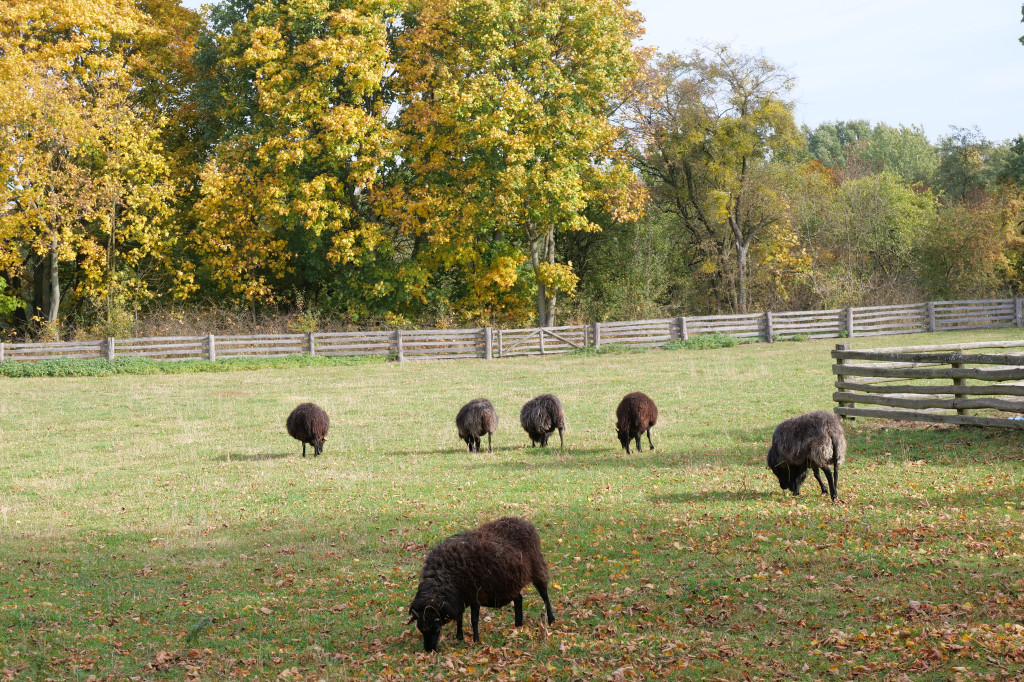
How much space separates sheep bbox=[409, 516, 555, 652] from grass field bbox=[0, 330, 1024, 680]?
0.32 m

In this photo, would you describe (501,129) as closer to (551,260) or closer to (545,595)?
(551,260)

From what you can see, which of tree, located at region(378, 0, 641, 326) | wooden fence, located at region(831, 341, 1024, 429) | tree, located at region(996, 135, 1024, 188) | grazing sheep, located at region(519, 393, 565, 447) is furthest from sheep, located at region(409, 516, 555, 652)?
tree, located at region(996, 135, 1024, 188)

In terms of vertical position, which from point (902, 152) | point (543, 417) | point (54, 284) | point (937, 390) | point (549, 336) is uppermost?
point (902, 152)

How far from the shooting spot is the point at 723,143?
155 ft

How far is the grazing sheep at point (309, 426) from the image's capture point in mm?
17391

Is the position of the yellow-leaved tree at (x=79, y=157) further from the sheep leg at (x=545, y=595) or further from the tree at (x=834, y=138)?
the tree at (x=834, y=138)

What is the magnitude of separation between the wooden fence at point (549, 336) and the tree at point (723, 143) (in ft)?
21.4

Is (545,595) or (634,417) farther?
(634,417)

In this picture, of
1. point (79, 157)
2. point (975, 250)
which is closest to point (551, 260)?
point (79, 157)

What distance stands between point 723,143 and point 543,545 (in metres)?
40.4

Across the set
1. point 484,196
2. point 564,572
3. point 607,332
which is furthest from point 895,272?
point 564,572

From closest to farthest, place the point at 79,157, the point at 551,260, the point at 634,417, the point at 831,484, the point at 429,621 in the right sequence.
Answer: the point at 429,621 → the point at 831,484 → the point at 634,417 → the point at 79,157 → the point at 551,260

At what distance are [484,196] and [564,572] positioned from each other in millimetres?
32177

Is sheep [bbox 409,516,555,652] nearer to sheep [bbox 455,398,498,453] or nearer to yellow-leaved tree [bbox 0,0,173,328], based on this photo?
sheep [bbox 455,398,498,453]
